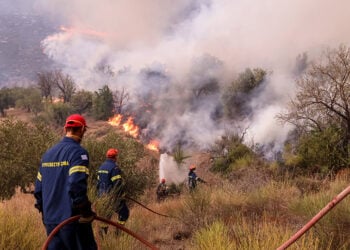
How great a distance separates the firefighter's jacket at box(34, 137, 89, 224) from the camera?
4.06 meters

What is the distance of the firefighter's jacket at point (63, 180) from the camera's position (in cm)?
406

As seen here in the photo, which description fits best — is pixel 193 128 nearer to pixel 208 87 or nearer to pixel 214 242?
pixel 208 87

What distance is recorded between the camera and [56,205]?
167 inches

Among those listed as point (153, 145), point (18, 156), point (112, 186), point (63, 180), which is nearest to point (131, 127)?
point (153, 145)

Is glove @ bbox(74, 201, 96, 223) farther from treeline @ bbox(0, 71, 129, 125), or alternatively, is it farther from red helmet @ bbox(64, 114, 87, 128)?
treeline @ bbox(0, 71, 129, 125)

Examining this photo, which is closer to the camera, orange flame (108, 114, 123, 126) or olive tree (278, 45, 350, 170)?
olive tree (278, 45, 350, 170)

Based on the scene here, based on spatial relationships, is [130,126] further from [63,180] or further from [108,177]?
[63,180]

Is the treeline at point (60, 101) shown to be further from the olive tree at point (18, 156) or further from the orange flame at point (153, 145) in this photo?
the olive tree at point (18, 156)

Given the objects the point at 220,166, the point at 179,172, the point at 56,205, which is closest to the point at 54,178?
the point at 56,205

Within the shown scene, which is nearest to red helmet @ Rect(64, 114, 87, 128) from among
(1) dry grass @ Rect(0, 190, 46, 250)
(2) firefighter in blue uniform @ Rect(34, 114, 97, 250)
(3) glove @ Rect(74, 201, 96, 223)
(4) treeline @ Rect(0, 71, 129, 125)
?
(2) firefighter in blue uniform @ Rect(34, 114, 97, 250)

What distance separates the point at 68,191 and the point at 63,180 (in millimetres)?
169

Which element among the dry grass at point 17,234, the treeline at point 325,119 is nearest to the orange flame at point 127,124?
the treeline at point 325,119

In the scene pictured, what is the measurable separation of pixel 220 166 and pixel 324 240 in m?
19.8

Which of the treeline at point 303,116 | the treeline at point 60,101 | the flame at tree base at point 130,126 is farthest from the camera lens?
the treeline at point 60,101
